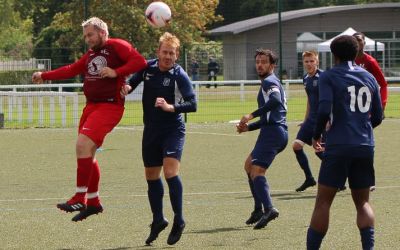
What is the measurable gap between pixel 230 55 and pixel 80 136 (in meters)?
33.2

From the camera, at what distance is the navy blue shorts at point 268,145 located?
33.2 feet

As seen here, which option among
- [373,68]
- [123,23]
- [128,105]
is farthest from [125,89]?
[123,23]

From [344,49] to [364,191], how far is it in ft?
3.43

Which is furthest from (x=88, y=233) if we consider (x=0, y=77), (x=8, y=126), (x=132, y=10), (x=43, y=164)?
(x=132, y=10)

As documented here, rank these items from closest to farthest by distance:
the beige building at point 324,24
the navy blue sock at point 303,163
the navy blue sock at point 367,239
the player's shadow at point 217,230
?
the navy blue sock at point 367,239 < the player's shadow at point 217,230 < the navy blue sock at point 303,163 < the beige building at point 324,24

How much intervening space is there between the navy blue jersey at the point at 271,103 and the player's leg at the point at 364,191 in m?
2.28

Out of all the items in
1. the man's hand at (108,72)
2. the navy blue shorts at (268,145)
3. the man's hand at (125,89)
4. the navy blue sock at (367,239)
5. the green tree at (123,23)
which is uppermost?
the green tree at (123,23)

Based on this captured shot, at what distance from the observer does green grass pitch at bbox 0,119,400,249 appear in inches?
356

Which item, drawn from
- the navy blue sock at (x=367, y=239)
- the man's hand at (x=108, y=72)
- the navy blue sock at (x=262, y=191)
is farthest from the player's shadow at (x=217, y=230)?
the navy blue sock at (x=367, y=239)

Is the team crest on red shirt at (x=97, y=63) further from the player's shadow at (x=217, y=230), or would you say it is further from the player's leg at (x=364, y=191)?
the player's leg at (x=364, y=191)

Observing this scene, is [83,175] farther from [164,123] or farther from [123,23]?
[123,23]

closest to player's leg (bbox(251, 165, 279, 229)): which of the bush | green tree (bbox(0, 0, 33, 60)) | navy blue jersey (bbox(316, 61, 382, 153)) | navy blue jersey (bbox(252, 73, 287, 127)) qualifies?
navy blue jersey (bbox(252, 73, 287, 127))

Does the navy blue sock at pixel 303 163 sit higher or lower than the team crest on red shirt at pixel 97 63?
lower

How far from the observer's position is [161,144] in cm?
916
